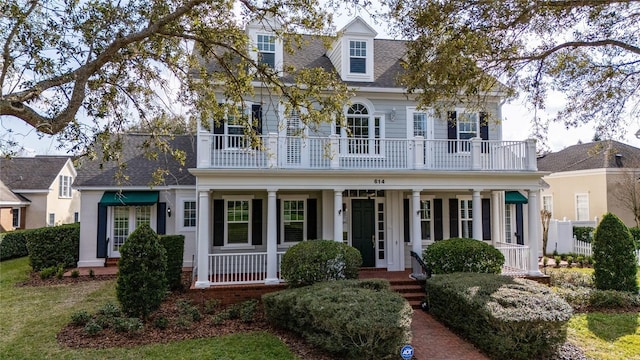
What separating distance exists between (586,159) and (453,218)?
1417cm

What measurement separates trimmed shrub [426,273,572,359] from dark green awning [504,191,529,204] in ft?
21.5

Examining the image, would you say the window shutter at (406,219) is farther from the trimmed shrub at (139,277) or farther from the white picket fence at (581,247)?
the white picket fence at (581,247)

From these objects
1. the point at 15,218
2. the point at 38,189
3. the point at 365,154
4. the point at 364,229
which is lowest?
the point at 364,229

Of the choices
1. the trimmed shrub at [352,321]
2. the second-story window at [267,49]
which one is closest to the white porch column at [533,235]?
the trimmed shrub at [352,321]

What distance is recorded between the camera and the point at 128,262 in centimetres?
849

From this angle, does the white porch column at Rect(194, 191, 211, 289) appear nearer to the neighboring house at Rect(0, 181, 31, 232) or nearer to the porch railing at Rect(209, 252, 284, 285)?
the porch railing at Rect(209, 252, 284, 285)

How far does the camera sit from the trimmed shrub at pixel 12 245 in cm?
1780

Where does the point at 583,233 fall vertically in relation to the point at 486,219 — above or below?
below

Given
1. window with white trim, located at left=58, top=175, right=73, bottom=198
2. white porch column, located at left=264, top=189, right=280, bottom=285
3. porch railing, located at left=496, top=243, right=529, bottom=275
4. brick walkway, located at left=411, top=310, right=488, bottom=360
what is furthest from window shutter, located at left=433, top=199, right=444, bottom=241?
window with white trim, located at left=58, top=175, right=73, bottom=198

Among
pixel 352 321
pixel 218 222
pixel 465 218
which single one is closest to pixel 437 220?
pixel 465 218

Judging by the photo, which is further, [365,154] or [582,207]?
[582,207]

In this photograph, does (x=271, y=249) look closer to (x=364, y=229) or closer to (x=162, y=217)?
(x=364, y=229)

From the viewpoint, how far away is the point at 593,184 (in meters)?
21.8

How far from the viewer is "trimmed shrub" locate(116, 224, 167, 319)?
8484 mm
